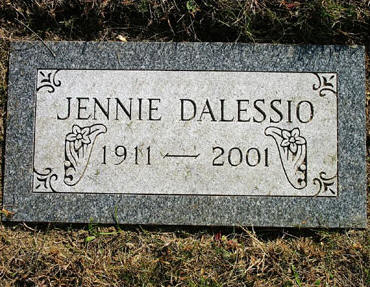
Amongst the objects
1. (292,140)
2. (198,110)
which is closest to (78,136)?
(198,110)

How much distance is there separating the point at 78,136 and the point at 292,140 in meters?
1.46

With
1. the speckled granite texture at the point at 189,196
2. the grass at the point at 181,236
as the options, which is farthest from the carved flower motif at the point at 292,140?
the grass at the point at 181,236

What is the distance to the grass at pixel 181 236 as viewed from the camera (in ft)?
9.05

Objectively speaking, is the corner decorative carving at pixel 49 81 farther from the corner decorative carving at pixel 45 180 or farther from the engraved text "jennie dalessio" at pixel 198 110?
the corner decorative carving at pixel 45 180

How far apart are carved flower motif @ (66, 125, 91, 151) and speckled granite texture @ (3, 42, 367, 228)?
29 centimetres

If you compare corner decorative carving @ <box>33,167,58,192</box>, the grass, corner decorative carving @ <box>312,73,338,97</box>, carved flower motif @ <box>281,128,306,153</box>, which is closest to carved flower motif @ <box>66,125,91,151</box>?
corner decorative carving @ <box>33,167,58,192</box>

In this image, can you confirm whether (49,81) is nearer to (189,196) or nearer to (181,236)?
(189,196)

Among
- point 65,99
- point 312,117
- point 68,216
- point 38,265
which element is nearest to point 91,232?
point 68,216

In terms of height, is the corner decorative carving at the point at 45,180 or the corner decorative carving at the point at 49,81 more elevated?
the corner decorative carving at the point at 49,81

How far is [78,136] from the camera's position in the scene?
9.17 ft

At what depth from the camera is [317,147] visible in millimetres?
2770

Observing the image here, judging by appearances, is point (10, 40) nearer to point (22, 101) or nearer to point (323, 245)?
point (22, 101)

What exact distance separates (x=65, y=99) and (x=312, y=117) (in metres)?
1.70

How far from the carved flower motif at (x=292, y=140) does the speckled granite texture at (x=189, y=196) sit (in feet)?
0.91
